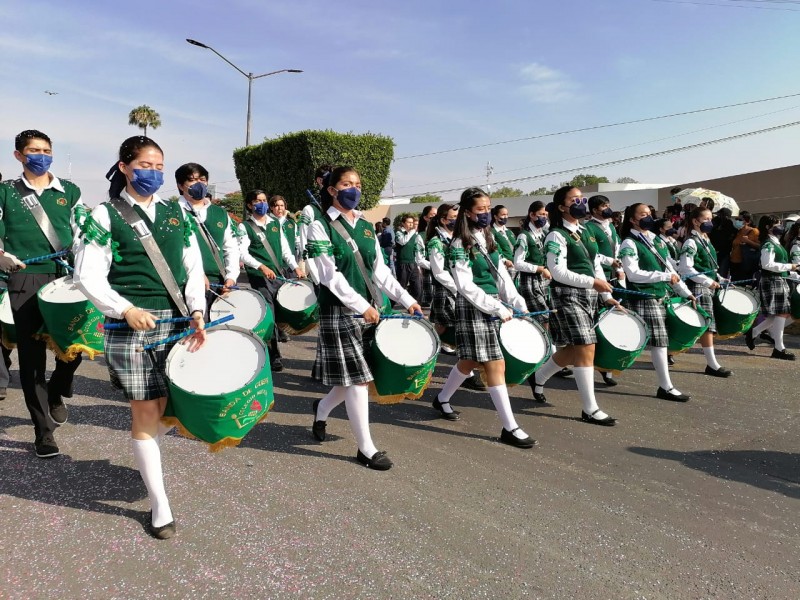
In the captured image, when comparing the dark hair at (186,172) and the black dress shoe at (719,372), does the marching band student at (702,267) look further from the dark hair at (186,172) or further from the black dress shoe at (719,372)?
the dark hair at (186,172)

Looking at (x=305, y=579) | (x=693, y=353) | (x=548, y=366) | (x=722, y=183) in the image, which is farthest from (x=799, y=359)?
(x=722, y=183)

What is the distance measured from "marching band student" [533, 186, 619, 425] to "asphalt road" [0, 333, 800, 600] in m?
0.40

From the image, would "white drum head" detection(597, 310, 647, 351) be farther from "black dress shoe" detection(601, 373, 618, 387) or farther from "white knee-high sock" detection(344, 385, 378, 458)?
"white knee-high sock" detection(344, 385, 378, 458)

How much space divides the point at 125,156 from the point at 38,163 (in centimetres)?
162

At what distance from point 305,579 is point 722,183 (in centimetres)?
3282

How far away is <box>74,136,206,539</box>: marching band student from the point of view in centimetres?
279

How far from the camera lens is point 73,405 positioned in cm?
505

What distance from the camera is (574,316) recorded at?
501 centimetres

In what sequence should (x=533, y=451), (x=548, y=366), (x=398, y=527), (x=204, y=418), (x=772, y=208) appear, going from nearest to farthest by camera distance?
(x=204, y=418)
(x=398, y=527)
(x=533, y=451)
(x=548, y=366)
(x=772, y=208)

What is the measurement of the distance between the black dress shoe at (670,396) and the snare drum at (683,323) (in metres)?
0.52

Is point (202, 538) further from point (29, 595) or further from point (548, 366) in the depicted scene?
point (548, 366)

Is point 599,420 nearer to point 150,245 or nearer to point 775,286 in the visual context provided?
point 150,245

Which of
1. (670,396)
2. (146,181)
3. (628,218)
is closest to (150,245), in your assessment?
(146,181)

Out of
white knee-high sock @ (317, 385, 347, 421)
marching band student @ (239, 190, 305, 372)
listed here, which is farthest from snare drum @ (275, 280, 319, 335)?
white knee-high sock @ (317, 385, 347, 421)
